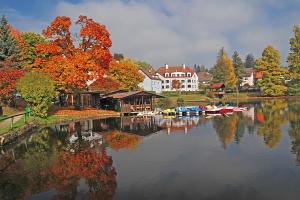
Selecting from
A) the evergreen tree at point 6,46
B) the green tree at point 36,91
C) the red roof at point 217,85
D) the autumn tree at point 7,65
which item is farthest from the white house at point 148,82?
the green tree at point 36,91

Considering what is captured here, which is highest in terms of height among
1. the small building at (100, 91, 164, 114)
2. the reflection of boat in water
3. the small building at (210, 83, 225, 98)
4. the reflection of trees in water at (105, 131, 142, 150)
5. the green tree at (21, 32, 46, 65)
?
the green tree at (21, 32, 46, 65)

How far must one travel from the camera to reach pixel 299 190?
14.0m

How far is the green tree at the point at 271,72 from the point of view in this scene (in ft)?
275

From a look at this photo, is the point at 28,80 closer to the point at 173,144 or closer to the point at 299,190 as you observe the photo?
the point at 173,144

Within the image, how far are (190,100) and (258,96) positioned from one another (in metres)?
20.7

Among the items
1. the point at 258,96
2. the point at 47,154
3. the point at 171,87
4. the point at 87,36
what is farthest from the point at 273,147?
the point at 171,87

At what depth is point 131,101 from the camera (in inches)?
2096

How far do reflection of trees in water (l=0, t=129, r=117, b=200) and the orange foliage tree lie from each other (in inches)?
768

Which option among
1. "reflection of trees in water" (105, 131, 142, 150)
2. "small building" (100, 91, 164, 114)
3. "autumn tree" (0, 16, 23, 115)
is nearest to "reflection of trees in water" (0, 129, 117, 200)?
"reflection of trees in water" (105, 131, 142, 150)

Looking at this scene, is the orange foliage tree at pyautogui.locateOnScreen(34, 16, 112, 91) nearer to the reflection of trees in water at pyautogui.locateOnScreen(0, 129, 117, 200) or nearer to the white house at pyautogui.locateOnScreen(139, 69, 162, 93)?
the reflection of trees in water at pyautogui.locateOnScreen(0, 129, 117, 200)

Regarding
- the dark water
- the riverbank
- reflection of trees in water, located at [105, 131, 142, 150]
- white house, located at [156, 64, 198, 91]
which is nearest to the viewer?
the dark water

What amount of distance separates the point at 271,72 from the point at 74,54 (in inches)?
2360

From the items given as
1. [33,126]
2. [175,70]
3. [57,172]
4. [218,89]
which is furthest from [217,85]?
[57,172]

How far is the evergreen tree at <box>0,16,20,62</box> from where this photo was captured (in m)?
44.2
